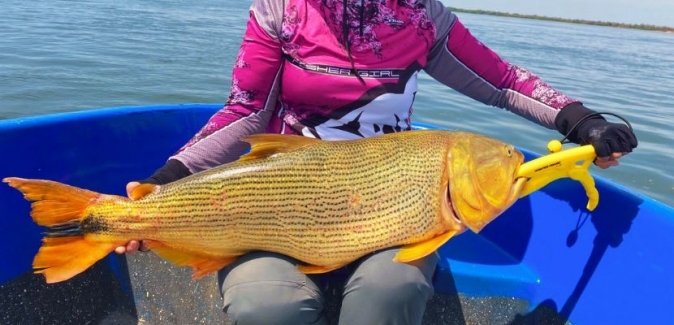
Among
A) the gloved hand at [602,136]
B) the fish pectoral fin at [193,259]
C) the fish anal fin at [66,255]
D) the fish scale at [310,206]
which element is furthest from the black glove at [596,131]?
the fish anal fin at [66,255]

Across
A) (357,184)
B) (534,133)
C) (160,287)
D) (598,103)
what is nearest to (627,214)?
(357,184)

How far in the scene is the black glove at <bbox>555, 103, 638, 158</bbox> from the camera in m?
2.09

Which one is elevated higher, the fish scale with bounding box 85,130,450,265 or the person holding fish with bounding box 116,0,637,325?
the person holding fish with bounding box 116,0,637,325

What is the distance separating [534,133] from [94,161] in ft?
20.6

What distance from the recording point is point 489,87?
8.61 ft

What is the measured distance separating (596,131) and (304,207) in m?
1.16

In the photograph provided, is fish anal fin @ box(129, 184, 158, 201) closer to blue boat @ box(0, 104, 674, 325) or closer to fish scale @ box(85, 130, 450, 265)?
fish scale @ box(85, 130, 450, 265)

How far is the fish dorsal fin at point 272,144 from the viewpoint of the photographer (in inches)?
79.0

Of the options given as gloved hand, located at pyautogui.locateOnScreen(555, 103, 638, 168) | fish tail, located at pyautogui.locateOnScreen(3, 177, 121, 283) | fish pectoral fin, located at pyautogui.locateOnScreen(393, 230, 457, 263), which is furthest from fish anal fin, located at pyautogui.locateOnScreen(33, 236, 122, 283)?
gloved hand, located at pyautogui.locateOnScreen(555, 103, 638, 168)

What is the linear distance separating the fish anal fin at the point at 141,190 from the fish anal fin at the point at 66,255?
0.17 metres

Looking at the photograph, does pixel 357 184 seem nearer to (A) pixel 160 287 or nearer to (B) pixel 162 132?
(A) pixel 160 287

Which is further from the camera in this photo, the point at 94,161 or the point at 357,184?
the point at 94,161

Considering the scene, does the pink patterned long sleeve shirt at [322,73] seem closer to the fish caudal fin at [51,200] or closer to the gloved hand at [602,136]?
the gloved hand at [602,136]

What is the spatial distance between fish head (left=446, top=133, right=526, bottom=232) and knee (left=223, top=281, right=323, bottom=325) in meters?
0.59
